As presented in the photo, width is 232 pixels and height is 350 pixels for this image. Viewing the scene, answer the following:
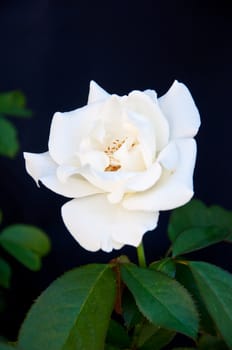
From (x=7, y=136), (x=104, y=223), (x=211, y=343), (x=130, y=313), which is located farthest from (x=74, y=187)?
(x=7, y=136)

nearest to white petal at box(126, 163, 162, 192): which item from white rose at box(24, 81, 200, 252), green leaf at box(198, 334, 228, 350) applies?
white rose at box(24, 81, 200, 252)

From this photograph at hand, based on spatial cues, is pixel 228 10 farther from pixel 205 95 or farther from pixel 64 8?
pixel 64 8

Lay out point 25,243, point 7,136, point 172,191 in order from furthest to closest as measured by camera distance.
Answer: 1. point 25,243
2. point 7,136
3. point 172,191

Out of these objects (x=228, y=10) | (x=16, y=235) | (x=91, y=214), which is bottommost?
(x=16, y=235)

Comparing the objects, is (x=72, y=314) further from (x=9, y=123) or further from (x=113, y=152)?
(x=9, y=123)

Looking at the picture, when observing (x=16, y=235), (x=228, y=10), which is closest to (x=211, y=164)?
(x=228, y=10)

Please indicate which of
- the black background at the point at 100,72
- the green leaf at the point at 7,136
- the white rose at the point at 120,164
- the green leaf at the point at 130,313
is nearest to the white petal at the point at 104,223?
the white rose at the point at 120,164

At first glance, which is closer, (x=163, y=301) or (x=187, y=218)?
(x=163, y=301)

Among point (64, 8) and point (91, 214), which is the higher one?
point (64, 8)
